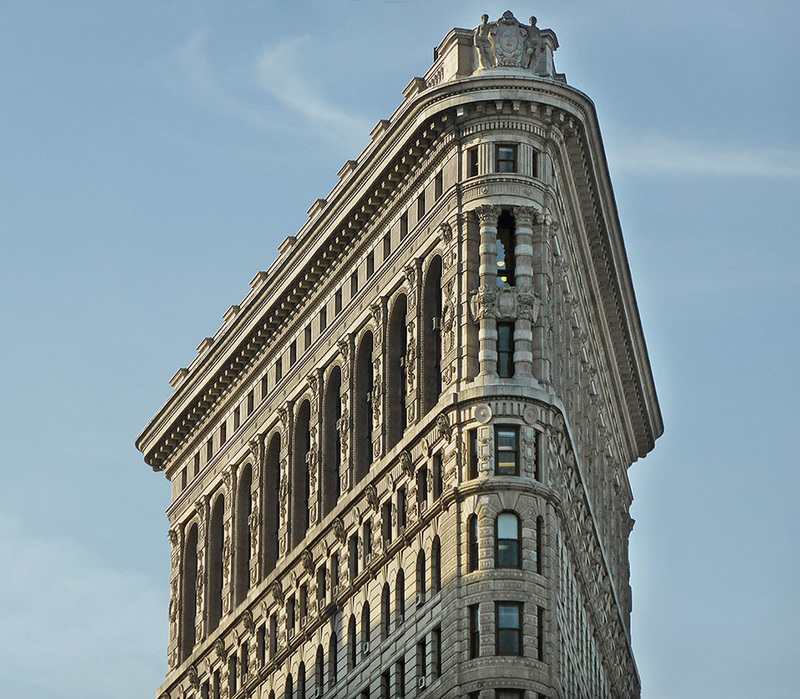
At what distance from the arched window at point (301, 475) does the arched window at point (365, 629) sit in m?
12.5

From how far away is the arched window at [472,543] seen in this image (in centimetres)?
14962

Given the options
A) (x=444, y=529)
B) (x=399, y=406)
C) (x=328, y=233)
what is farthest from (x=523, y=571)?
(x=328, y=233)

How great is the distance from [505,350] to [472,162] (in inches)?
441

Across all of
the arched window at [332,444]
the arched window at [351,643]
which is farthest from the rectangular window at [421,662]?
the arched window at [332,444]

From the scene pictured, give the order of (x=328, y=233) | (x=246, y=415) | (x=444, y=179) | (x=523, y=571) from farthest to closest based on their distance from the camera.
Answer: (x=246, y=415) < (x=328, y=233) < (x=444, y=179) < (x=523, y=571)

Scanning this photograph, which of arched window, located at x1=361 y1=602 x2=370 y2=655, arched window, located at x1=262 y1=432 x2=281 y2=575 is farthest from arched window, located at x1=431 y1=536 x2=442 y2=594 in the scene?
arched window, located at x1=262 y1=432 x2=281 y2=575

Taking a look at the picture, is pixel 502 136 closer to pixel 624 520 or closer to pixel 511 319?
pixel 511 319

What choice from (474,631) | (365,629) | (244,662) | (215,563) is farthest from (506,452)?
(215,563)

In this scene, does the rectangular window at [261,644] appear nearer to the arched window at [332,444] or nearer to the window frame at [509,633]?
the arched window at [332,444]

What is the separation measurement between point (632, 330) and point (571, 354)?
2291 cm

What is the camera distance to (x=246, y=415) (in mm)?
185375

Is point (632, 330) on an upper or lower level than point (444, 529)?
upper

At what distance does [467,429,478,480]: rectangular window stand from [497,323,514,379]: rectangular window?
357 centimetres

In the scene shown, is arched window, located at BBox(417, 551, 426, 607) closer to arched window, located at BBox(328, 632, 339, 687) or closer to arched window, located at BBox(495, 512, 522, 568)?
arched window, located at BBox(495, 512, 522, 568)
